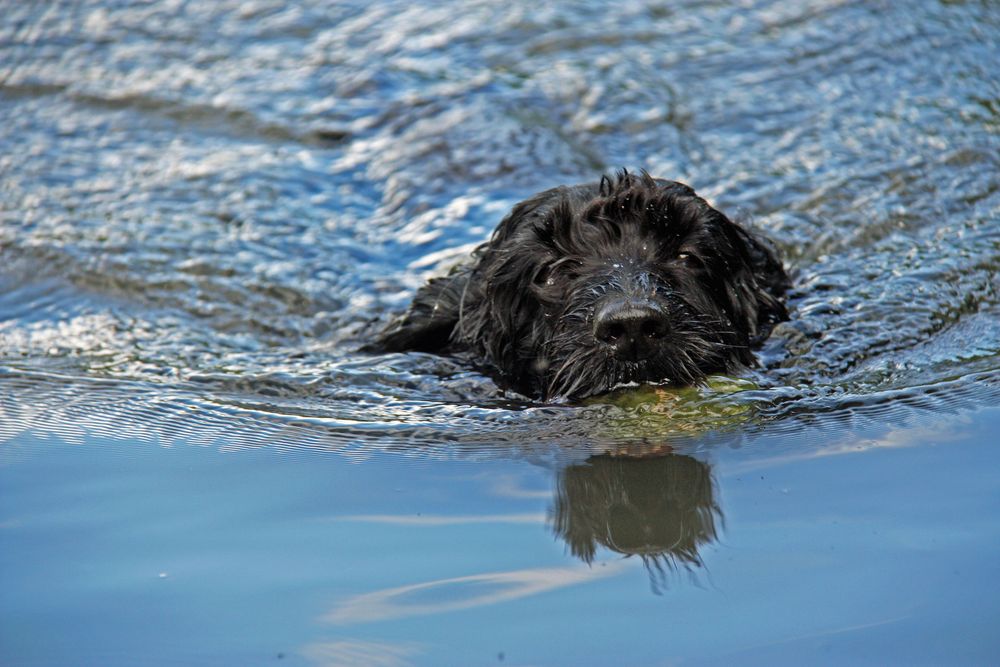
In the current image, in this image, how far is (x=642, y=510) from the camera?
11.9 ft

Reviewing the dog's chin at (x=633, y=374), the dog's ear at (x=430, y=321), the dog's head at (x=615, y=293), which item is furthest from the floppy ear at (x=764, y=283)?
the dog's ear at (x=430, y=321)

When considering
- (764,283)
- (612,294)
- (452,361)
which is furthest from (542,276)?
(764,283)

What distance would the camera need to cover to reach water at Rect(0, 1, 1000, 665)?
10.3ft

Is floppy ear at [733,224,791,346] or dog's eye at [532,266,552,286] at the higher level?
dog's eye at [532,266,552,286]

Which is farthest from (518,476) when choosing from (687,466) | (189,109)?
(189,109)

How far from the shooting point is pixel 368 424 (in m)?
4.49

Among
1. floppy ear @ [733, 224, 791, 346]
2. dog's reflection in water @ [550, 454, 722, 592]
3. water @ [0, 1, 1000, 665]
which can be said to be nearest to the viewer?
water @ [0, 1, 1000, 665]

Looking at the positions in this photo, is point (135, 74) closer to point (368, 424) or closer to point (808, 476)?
point (368, 424)

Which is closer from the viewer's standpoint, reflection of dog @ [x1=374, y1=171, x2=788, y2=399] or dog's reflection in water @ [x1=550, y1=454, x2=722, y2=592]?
dog's reflection in water @ [x1=550, y1=454, x2=722, y2=592]

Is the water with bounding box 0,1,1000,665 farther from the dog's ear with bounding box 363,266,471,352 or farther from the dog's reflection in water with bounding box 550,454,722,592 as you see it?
the dog's ear with bounding box 363,266,471,352

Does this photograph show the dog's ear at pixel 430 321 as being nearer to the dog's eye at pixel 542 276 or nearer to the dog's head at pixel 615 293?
the dog's head at pixel 615 293

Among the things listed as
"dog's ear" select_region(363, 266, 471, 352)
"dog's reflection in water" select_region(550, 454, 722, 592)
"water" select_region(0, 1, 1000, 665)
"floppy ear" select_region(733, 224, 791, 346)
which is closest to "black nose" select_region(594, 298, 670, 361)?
"water" select_region(0, 1, 1000, 665)

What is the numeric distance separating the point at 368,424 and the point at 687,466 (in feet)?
3.96

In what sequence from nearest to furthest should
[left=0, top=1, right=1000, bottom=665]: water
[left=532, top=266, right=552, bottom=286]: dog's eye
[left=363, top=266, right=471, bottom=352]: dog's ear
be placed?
1. [left=0, top=1, right=1000, bottom=665]: water
2. [left=532, top=266, right=552, bottom=286]: dog's eye
3. [left=363, top=266, right=471, bottom=352]: dog's ear
